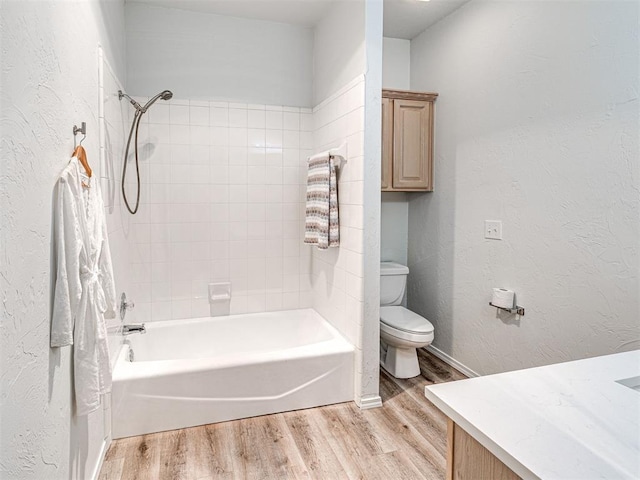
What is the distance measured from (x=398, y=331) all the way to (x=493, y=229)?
0.92m

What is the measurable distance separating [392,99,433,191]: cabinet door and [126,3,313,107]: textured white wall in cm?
73

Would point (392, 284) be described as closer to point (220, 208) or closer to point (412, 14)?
point (220, 208)

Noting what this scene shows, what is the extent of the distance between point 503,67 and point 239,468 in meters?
2.72

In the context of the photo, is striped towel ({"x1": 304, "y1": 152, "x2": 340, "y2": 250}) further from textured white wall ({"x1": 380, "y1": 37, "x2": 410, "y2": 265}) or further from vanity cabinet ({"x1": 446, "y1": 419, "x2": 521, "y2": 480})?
vanity cabinet ({"x1": 446, "y1": 419, "x2": 521, "y2": 480})

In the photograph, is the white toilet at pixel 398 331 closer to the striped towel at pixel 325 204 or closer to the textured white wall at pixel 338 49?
the striped towel at pixel 325 204

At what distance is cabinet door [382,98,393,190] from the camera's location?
10.2ft

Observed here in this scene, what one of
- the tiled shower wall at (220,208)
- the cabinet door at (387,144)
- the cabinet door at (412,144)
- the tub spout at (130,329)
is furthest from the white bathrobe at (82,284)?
the cabinet door at (412,144)

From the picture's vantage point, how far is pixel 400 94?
3125 millimetres

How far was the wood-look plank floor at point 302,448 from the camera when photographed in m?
1.91

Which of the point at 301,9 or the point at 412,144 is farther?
the point at 412,144

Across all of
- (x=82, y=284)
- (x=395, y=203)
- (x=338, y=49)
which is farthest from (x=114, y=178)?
(x=395, y=203)

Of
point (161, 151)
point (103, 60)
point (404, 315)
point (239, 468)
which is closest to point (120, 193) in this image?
point (161, 151)

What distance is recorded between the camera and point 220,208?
10.1ft

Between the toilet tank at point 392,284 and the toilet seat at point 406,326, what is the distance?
0.68 feet
